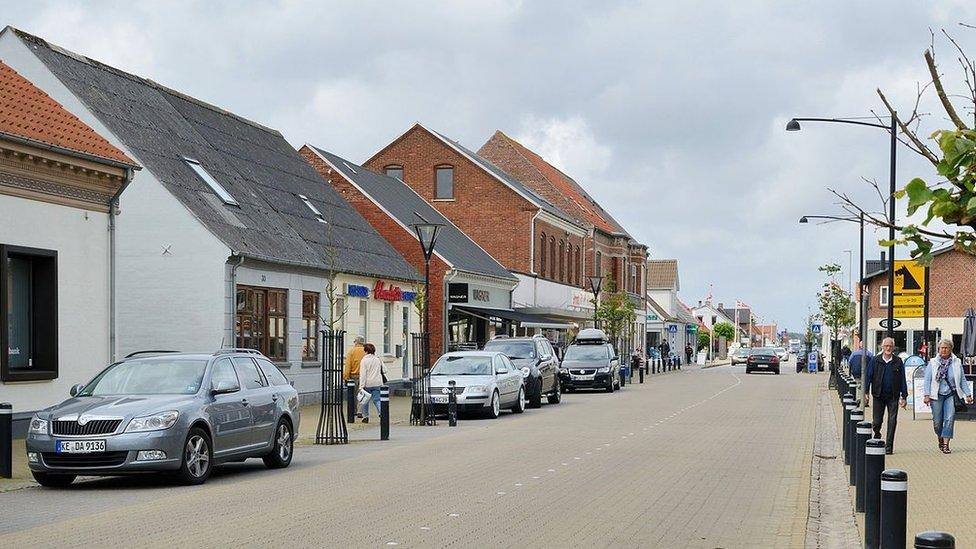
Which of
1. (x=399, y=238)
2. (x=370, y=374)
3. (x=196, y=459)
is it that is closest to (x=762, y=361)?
(x=399, y=238)

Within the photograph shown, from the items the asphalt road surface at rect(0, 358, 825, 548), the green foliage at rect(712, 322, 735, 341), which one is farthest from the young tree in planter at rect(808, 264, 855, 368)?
the green foliage at rect(712, 322, 735, 341)

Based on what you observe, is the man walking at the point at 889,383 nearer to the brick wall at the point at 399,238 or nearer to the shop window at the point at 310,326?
the shop window at the point at 310,326

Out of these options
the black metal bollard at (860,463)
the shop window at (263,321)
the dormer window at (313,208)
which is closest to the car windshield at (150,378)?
the black metal bollard at (860,463)

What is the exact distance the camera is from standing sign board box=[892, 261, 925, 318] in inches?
1038

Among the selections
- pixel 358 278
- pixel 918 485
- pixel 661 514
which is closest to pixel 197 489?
pixel 661 514

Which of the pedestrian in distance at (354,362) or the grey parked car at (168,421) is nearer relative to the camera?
the grey parked car at (168,421)

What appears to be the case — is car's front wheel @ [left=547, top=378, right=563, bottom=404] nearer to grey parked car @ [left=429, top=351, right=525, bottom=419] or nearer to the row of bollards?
grey parked car @ [left=429, top=351, right=525, bottom=419]

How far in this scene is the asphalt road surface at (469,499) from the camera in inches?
417

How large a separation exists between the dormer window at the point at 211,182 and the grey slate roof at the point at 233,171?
0.68 feet

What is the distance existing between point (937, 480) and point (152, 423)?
8936 millimetres

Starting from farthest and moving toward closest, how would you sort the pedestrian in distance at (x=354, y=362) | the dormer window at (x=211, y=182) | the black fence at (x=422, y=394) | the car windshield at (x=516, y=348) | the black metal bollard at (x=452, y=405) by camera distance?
1. the car windshield at (x=516, y=348)
2. the dormer window at (x=211, y=182)
3. the pedestrian in distance at (x=354, y=362)
4. the black fence at (x=422, y=394)
5. the black metal bollard at (x=452, y=405)

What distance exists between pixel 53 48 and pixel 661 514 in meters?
22.3

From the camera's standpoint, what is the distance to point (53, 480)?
14680 mm

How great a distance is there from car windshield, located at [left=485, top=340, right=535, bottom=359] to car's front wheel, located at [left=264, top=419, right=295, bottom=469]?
17159 mm
